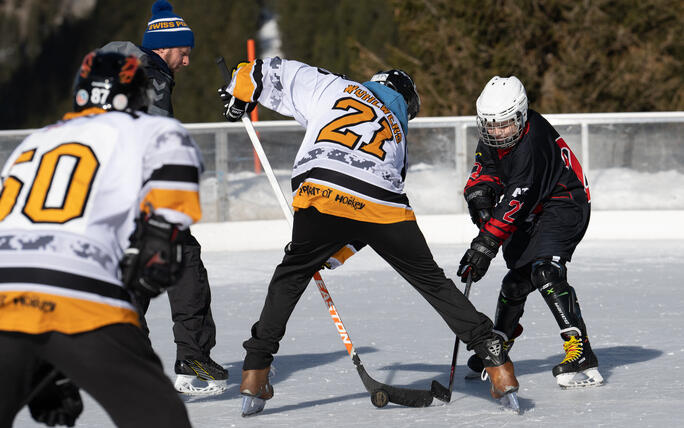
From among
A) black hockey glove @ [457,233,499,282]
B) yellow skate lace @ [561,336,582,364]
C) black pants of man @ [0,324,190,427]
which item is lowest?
yellow skate lace @ [561,336,582,364]

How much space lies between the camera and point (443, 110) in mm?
14531

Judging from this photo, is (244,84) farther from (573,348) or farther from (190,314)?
(573,348)

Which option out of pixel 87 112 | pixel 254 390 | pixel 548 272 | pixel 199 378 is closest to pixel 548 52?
pixel 548 272

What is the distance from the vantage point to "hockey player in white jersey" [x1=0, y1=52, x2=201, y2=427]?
184 cm

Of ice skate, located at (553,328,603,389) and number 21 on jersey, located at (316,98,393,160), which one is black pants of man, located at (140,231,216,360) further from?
ice skate, located at (553,328,603,389)

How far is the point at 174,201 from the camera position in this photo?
1.95m

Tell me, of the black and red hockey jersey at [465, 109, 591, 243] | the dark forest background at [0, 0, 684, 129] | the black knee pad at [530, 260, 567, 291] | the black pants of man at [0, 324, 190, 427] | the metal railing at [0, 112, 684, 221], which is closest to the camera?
the black pants of man at [0, 324, 190, 427]

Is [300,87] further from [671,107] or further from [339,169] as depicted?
[671,107]

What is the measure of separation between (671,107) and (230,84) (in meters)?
11.9

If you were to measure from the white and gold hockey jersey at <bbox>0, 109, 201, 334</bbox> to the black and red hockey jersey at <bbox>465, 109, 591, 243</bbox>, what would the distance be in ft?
5.58

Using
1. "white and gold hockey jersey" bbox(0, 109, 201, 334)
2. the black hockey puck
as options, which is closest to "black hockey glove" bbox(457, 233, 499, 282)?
the black hockey puck

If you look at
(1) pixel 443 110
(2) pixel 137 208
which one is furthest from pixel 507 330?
(1) pixel 443 110

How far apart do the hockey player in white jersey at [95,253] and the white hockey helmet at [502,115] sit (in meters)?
1.71

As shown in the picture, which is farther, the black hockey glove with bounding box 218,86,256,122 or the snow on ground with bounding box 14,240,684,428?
the black hockey glove with bounding box 218,86,256,122
